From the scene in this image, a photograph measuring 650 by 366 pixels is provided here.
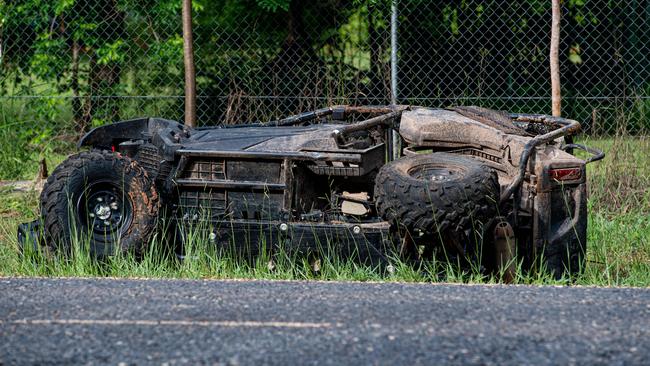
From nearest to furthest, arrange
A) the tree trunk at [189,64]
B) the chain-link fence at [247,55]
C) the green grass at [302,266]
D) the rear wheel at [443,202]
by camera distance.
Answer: the rear wheel at [443,202], the green grass at [302,266], the tree trunk at [189,64], the chain-link fence at [247,55]

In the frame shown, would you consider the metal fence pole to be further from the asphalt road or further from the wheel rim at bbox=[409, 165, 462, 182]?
the asphalt road

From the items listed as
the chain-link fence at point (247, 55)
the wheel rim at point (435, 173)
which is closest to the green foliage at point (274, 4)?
the chain-link fence at point (247, 55)

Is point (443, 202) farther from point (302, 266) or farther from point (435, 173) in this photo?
point (302, 266)

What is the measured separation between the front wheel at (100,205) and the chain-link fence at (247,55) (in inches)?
203

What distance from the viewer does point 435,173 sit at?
7.16 meters

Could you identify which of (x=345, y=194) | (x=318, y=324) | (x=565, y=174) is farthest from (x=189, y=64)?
(x=318, y=324)

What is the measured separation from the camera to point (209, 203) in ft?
25.2

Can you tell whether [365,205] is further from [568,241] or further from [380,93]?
[380,93]

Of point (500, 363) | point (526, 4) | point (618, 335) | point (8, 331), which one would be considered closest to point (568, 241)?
point (618, 335)

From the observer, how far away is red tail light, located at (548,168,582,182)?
721 centimetres

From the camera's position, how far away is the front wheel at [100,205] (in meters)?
7.48

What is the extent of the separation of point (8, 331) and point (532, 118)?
4.71 metres

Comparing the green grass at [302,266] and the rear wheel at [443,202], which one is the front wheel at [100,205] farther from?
the rear wheel at [443,202]

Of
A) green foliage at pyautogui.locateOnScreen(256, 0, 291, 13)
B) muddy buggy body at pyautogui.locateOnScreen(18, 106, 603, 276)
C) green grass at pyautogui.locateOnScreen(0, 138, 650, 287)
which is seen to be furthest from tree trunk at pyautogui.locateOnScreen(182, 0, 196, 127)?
muddy buggy body at pyautogui.locateOnScreen(18, 106, 603, 276)
